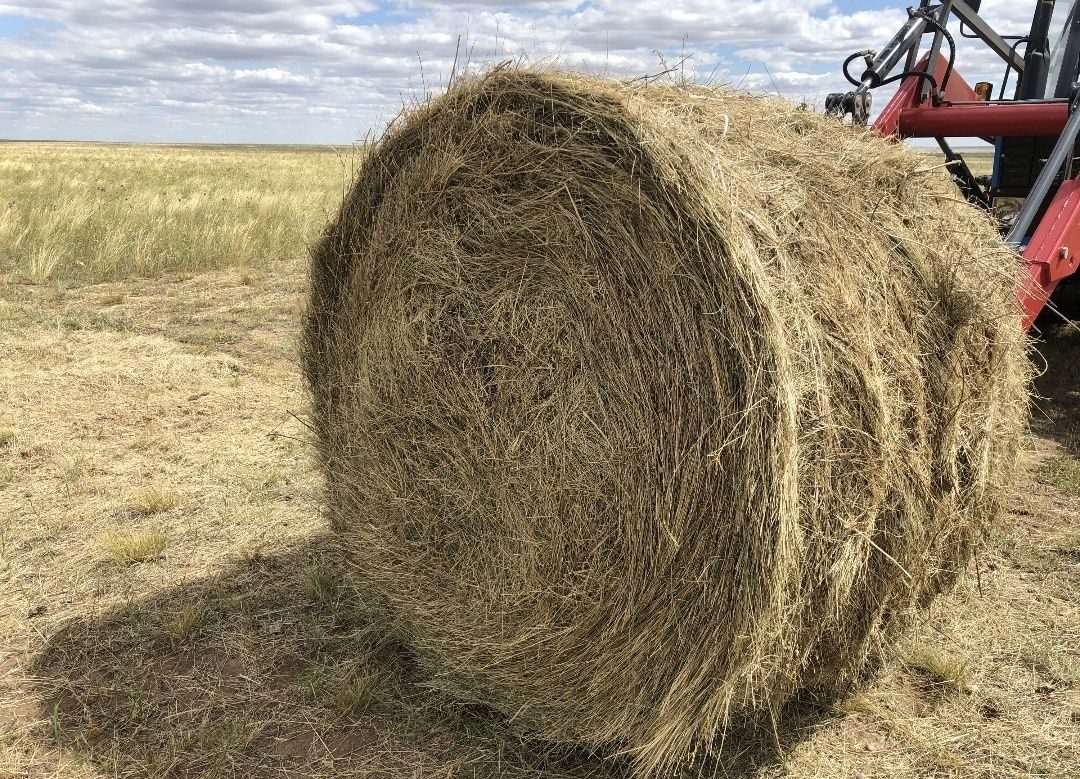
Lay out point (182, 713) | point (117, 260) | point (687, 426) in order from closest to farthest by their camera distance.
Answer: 1. point (687, 426)
2. point (182, 713)
3. point (117, 260)

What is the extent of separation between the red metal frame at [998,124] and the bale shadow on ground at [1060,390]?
907 millimetres

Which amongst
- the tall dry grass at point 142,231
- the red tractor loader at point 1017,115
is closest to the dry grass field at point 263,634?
the red tractor loader at point 1017,115

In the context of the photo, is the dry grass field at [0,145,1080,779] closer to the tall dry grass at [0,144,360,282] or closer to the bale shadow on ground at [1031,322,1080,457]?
the bale shadow on ground at [1031,322,1080,457]

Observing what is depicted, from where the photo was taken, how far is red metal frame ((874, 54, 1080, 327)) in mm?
4461

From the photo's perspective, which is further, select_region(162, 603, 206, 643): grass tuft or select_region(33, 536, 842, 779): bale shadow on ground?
select_region(162, 603, 206, 643): grass tuft

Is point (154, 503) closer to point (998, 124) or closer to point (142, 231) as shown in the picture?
point (998, 124)

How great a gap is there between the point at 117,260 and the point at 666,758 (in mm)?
11511

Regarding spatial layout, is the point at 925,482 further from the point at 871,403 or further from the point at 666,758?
the point at 666,758

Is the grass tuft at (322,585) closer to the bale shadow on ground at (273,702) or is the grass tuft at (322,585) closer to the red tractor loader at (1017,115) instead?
the bale shadow on ground at (273,702)

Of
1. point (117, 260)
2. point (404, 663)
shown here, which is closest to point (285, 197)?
point (117, 260)

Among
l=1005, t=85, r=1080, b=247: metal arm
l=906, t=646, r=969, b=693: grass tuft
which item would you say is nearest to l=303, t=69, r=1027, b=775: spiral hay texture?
l=906, t=646, r=969, b=693: grass tuft

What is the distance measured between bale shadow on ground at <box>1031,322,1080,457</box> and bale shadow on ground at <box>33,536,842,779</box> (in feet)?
12.5

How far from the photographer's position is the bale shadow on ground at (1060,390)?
5961 millimetres

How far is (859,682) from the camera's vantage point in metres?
3.30
